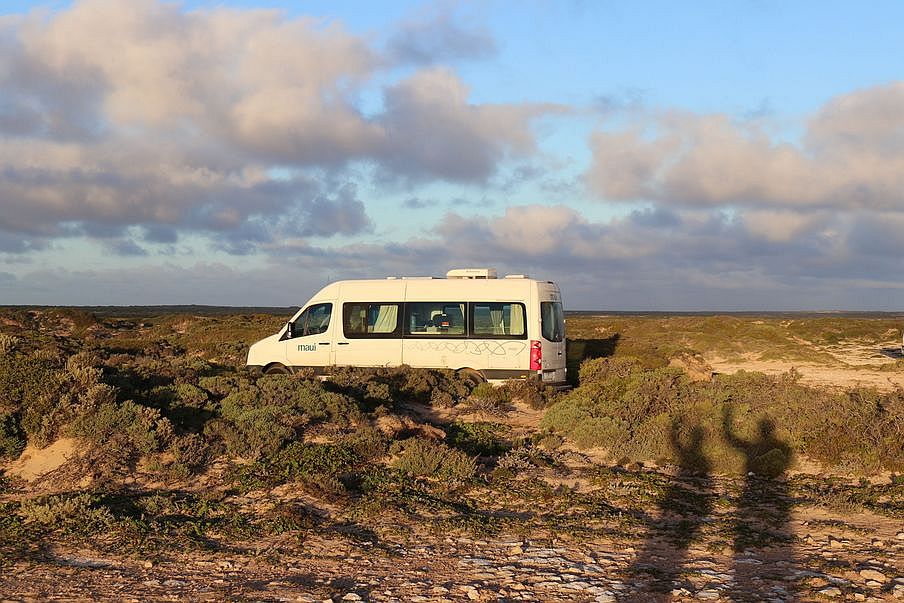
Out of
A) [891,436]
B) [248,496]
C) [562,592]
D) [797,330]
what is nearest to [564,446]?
[891,436]

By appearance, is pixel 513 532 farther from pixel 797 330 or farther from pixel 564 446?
pixel 797 330

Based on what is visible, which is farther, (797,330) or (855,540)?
(797,330)

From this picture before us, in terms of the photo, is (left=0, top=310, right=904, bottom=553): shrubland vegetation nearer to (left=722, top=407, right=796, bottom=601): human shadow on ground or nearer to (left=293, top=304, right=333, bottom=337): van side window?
(left=722, top=407, right=796, bottom=601): human shadow on ground

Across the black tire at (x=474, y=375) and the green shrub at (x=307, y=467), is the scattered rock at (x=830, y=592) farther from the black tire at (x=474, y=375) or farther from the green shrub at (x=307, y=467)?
the black tire at (x=474, y=375)

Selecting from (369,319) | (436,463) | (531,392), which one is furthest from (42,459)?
(531,392)

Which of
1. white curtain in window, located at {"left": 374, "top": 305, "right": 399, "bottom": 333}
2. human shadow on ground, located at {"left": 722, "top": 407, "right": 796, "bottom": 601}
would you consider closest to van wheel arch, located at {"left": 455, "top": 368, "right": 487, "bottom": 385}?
white curtain in window, located at {"left": 374, "top": 305, "right": 399, "bottom": 333}

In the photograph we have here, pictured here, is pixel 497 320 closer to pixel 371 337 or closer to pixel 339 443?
pixel 371 337

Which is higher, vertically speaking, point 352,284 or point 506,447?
point 352,284

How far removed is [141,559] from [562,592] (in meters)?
3.44

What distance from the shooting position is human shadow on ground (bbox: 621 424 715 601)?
20.5 feet

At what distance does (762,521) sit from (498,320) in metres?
9.38

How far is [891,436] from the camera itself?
11.1 metres

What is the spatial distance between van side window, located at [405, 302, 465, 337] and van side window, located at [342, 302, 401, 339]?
1.06ft

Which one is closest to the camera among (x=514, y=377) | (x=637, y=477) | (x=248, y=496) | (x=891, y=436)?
(x=248, y=496)
